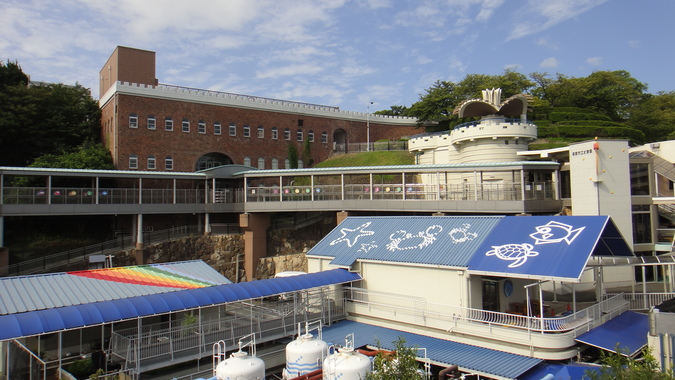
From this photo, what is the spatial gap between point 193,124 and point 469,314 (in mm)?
34202

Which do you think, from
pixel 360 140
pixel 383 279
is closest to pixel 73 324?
pixel 383 279

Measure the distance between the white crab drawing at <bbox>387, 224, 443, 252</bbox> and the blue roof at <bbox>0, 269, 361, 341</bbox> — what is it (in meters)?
2.71

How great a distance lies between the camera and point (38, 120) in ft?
137

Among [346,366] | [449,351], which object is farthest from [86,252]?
[449,351]

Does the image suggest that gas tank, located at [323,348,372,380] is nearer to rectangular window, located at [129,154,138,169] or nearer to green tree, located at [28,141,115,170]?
green tree, located at [28,141,115,170]

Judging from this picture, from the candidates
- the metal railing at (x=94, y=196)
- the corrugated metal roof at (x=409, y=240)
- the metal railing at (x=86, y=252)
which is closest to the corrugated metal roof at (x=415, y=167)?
the metal railing at (x=94, y=196)

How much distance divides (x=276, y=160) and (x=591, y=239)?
1439 inches

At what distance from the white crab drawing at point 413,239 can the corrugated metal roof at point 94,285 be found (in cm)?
856

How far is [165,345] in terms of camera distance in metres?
15.8

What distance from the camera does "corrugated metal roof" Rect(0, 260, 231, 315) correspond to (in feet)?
56.1

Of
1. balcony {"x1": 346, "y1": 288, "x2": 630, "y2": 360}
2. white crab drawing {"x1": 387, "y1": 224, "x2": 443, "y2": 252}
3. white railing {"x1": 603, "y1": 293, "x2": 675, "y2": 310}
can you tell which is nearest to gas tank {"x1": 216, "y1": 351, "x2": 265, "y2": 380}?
balcony {"x1": 346, "y1": 288, "x2": 630, "y2": 360}

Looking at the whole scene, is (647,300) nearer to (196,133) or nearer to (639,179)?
(639,179)

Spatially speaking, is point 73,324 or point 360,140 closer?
point 73,324

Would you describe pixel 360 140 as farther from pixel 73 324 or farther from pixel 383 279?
pixel 73 324
